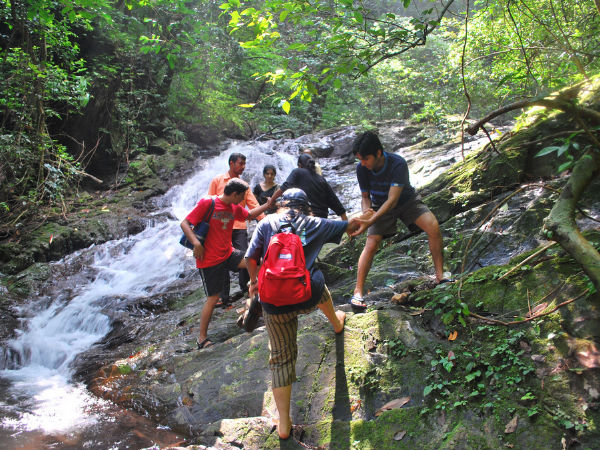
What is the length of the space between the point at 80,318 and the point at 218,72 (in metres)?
12.9

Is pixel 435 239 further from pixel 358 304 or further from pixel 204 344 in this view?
pixel 204 344

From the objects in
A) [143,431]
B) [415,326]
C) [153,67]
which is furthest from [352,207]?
[153,67]

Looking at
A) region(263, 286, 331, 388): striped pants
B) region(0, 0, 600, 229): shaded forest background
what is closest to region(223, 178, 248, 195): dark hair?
region(0, 0, 600, 229): shaded forest background

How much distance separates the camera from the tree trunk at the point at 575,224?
2.37m

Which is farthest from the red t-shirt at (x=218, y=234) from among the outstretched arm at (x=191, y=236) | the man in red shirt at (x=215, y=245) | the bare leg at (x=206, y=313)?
the bare leg at (x=206, y=313)

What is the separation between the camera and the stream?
3.71 metres

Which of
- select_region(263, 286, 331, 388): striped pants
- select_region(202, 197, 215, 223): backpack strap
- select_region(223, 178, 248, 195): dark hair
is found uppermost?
select_region(223, 178, 248, 195): dark hair

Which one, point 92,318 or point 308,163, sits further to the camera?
point 92,318

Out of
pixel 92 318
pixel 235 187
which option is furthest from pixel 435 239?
pixel 92 318

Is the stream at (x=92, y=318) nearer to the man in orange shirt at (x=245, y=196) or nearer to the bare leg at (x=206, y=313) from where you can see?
the bare leg at (x=206, y=313)

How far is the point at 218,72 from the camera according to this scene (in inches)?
665

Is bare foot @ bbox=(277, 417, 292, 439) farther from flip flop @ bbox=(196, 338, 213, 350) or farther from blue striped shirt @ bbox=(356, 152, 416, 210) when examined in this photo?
blue striped shirt @ bbox=(356, 152, 416, 210)

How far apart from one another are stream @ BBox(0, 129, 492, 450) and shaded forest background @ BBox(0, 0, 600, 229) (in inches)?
83.1

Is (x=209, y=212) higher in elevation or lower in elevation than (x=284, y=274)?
higher
